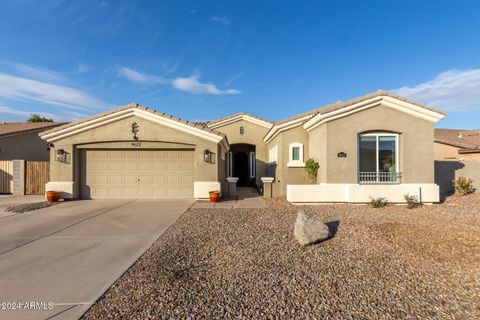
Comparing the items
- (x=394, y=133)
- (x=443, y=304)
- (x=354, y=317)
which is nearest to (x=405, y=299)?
(x=443, y=304)

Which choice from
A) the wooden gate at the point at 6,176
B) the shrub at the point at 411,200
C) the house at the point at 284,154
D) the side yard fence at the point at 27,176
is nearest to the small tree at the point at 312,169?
the house at the point at 284,154

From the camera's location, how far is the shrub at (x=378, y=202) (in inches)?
394

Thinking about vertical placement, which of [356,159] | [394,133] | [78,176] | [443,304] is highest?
[394,133]

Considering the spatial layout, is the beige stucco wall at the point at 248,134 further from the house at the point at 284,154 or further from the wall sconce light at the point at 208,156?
the wall sconce light at the point at 208,156

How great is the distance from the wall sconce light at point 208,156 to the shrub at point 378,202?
758 centimetres

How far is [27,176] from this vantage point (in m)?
13.9

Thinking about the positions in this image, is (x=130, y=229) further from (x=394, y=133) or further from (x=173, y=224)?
(x=394, y=133)

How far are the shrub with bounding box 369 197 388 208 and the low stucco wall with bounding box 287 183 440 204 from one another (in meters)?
0.14

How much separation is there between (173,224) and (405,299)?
236 inches

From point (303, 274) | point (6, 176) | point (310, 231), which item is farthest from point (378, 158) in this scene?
point (6, 176)

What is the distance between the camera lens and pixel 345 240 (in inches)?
227

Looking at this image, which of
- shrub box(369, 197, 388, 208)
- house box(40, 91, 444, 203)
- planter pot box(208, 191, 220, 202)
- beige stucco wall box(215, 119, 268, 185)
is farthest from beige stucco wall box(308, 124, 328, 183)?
beige stucco wall box(215, 119, 268, 185)

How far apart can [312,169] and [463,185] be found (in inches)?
328

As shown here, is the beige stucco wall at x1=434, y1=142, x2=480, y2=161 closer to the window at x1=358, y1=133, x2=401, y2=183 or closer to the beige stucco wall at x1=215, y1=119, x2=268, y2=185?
the window at x1=358, y1=133, x2=401, y2=183
